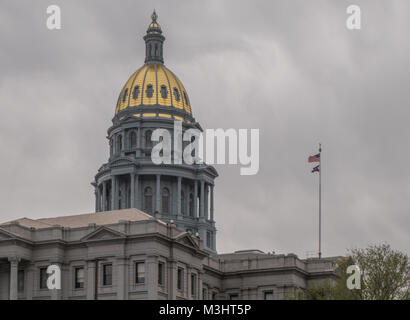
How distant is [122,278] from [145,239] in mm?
4305

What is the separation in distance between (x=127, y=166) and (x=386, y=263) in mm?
68624

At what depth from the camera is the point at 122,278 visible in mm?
102938

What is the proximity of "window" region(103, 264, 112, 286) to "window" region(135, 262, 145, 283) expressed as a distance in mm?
2816

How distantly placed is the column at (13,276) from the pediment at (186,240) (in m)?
15.7

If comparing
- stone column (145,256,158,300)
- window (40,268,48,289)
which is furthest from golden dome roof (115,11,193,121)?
stone column (145,256,158,300)

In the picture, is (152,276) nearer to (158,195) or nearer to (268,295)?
(268,295)

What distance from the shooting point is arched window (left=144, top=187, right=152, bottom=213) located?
499 ft

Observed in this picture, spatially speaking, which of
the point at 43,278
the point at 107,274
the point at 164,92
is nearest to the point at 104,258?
the point at 107,274

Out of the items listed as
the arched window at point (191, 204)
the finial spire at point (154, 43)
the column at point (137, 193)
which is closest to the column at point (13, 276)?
the column at point (137, 193)

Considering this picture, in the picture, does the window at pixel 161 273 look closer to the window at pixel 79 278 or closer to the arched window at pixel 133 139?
the window at pixel 79 278

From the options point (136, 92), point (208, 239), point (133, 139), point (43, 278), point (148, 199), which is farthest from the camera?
point (136, 92)

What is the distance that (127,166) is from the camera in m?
152
